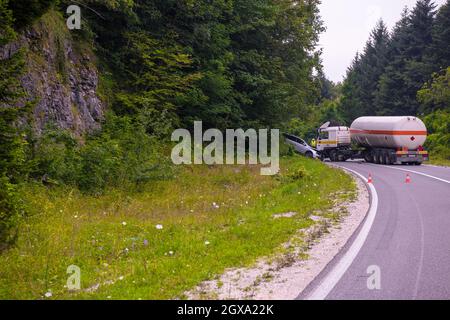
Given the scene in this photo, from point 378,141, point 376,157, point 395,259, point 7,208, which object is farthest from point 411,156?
point 7,208

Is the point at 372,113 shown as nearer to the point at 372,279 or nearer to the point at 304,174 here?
the point at 304,174

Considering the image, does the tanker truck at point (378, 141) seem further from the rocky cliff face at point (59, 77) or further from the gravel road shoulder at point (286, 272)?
the gravel road shoulder at point (286, 272)

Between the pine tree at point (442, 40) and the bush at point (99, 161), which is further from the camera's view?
the pine tree at point (442, 40)

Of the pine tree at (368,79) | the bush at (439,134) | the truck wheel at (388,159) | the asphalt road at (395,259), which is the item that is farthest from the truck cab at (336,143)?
the asphalt road at (395,259)

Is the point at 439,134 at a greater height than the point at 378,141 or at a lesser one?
greater

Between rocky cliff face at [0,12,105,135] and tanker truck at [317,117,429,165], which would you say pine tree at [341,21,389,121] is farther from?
rocky cliff face at [0,12,105,135]

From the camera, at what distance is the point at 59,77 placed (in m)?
16.7

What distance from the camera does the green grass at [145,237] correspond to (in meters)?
7.19

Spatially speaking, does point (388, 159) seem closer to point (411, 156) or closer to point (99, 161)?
point (411, 156)

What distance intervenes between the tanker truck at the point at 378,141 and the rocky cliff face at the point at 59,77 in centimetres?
2176

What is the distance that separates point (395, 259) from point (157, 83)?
52.5 feet

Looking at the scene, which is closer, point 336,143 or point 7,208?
point 7,208

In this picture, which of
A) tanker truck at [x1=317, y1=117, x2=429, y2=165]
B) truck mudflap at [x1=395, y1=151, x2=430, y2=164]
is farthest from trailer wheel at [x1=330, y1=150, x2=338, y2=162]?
truck mudflap at [x1=395, y1=151, x2=430, y2=164]

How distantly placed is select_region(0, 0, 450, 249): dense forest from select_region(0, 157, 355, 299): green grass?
71 centimetres
